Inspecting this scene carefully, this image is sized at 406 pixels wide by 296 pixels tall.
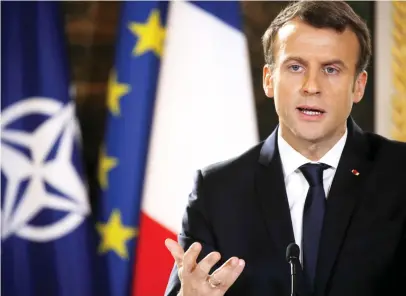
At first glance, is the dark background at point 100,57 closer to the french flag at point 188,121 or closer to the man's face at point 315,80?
the french flag at point 188,121

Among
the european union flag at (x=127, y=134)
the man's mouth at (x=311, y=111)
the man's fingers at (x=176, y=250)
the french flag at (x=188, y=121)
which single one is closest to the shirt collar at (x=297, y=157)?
the man's mouth at (x=311, y=111)

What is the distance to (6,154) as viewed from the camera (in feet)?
9.46

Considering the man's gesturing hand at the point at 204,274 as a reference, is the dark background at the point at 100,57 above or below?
above

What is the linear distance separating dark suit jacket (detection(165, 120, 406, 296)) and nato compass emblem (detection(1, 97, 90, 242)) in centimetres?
130

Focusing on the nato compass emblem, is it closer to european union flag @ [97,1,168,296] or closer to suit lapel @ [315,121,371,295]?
european union flag @ [97,1,168,296]

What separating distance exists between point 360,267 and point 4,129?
6.10ft

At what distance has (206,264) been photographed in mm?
1337

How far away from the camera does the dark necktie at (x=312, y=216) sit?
1.50 m

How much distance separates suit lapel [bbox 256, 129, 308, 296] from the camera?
1540mm

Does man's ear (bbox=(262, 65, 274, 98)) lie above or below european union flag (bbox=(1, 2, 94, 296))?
above

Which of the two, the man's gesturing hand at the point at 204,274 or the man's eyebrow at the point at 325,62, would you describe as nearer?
the man's gesturing hand at the point at 204,274

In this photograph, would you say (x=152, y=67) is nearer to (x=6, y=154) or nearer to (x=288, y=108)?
(x=6, y=154)

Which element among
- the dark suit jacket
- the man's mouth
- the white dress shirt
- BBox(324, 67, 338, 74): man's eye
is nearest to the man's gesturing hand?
the dark suit jacket

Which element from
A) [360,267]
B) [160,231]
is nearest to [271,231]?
[360,267]
